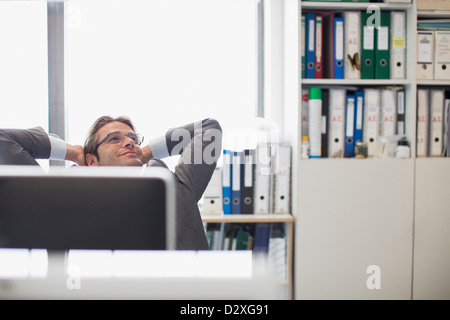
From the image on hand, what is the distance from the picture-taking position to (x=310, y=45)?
193 centimetres

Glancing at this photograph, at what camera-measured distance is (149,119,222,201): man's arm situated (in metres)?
1.04

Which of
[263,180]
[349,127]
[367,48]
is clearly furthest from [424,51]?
[263,180]

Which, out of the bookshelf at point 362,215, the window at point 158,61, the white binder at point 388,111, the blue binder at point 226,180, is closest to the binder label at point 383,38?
the bookshelf at point 362,215

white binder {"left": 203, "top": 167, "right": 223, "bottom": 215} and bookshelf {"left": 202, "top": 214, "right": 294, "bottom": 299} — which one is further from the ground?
white binder {"left": 203, "top": 167, "right": 223, "bottom": 215}

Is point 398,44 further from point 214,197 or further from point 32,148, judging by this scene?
point 32,148

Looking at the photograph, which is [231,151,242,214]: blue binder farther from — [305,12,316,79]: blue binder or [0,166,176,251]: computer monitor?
[0,166,176,251]: computer monitor

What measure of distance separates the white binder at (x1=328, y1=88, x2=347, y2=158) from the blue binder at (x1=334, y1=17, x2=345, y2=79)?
0.29 feet

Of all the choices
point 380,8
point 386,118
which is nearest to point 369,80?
point 386,118

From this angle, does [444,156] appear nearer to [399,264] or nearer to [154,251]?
[399,264]

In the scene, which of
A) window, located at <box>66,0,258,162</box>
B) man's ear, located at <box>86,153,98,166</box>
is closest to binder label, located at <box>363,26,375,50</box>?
window, located at <box>66,0,258,162</box>

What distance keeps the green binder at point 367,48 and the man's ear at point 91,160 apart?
5.09ft

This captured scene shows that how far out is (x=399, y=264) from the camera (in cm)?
189

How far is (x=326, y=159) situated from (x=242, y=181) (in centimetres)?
44

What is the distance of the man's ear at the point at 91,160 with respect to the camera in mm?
735
